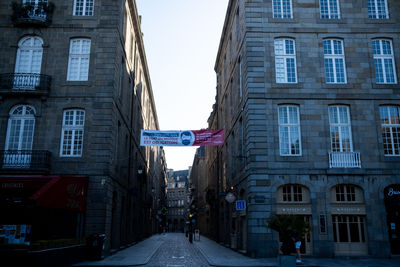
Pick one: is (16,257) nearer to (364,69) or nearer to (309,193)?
Result: (309,193)

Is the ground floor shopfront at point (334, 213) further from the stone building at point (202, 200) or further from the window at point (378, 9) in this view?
the stone building at point (202, 200)

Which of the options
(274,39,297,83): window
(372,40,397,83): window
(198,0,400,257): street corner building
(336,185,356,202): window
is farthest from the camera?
(372,40,397,83): window

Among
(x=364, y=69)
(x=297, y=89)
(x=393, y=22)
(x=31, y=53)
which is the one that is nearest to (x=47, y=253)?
(x=31, y=53)

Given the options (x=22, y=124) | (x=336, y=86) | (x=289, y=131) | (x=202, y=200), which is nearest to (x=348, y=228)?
(x=289, y=131)

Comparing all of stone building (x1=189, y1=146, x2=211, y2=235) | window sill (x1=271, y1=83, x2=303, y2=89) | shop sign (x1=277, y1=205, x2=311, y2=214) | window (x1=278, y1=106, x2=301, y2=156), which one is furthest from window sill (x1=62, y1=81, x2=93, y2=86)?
stone building (x1=189, y1=146, x2=211, y2=235)

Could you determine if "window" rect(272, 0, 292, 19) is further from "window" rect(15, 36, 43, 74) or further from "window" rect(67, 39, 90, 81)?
"window" rect(15, 36, 43, 74)

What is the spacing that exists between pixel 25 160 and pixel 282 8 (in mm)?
17388

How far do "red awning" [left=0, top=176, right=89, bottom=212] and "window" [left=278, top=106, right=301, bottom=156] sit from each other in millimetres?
11181

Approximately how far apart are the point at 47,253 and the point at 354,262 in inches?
550

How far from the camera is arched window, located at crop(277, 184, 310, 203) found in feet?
68.7

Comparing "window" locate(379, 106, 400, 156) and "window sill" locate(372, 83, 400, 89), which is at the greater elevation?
"window sill" locate(372, 83, 400, 89)

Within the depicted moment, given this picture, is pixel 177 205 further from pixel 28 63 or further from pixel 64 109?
pixel 28 63

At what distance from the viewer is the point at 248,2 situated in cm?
2322

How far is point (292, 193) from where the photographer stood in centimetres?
2106
